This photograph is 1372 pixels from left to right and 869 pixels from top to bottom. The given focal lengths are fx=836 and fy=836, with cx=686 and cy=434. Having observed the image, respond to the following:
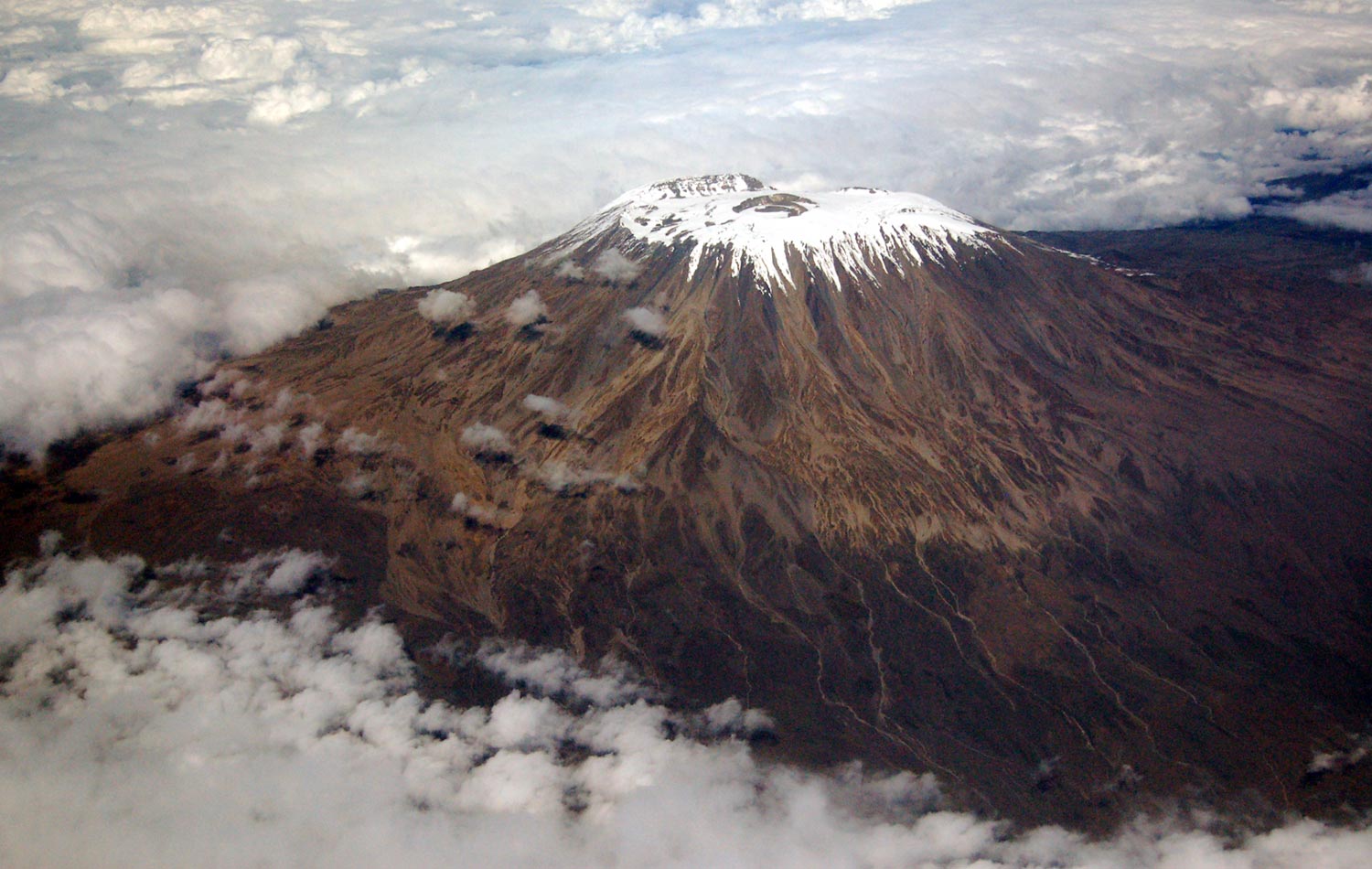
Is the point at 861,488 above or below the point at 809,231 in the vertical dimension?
below

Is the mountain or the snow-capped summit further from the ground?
the snow-capped summit

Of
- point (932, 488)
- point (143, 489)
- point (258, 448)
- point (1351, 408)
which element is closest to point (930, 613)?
point (932, 488)

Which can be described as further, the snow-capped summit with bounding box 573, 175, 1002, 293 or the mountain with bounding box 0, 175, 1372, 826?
the snow-capped summit with bounding box 573, 175, 1002, 293

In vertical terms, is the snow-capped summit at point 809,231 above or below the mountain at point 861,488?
above

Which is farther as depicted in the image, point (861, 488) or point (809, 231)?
point (809, 231)

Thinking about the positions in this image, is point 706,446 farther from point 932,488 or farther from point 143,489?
point 143,489
